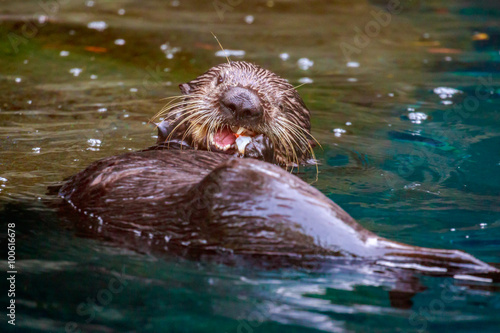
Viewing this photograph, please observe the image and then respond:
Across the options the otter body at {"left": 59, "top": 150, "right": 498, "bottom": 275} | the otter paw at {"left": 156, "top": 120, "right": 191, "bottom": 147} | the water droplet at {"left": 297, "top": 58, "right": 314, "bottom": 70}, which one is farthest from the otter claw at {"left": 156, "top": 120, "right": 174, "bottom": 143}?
the water droplet at {"left": 297, "top": 58, "right": 314, "bottom": 70}

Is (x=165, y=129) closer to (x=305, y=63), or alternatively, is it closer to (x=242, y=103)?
(x=242, y=103)

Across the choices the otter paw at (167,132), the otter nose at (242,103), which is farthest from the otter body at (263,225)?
the otter paw at (167,132)

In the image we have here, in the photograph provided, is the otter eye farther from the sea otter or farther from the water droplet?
the water droplet

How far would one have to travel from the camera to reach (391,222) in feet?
13.1

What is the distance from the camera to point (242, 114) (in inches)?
166

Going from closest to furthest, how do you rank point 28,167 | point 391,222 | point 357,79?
point 391,222 < point 28,167 < point 357,79

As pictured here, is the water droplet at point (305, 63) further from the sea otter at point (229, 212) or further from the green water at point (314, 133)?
the sea otter at point (229, 212)

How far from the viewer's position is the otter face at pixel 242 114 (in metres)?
4.25

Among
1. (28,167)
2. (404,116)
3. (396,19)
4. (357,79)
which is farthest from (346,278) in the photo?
(396,19)

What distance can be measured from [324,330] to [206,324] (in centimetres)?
48

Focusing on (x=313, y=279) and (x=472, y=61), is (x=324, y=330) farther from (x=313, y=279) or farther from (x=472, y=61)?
(x=472, y=61)

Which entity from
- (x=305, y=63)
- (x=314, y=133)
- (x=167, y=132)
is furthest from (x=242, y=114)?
(x=305, y=63)

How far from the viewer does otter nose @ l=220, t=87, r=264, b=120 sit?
416 centimetres

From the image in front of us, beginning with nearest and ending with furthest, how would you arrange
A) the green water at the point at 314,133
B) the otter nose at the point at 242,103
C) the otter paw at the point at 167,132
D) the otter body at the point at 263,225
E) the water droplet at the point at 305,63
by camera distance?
the green water at the point at 314,133, the otter body at the point at 263,225, the otter nose at the point at 242,103, the otter paw at the point at 167,132, the water droplet at the point at 305,63
